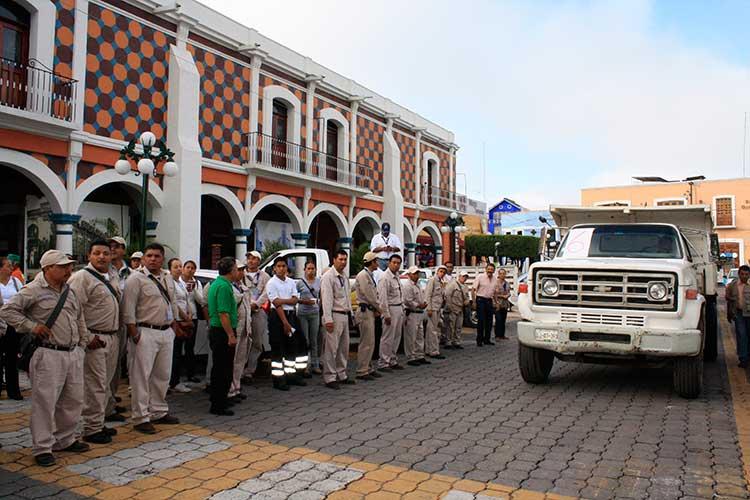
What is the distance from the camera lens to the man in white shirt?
8.42 metres

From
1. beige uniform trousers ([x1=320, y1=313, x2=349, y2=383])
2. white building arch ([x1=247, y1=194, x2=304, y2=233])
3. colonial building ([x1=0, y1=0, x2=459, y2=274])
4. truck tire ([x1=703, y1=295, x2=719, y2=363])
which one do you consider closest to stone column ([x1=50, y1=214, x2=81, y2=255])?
colonial building ([x1=0, y1=0, x2=459, y2=274])

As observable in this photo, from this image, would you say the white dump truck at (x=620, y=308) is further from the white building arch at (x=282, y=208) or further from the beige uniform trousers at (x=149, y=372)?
the white building arch at (x=282, y=208)

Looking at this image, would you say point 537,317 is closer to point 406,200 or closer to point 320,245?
point 320,245

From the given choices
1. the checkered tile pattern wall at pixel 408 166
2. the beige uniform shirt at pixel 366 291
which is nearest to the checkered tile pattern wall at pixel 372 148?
the checkered tile pattern wall at pixel 408 166

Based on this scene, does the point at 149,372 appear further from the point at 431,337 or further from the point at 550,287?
the point at 431,337

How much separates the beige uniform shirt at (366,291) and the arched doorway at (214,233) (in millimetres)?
12507

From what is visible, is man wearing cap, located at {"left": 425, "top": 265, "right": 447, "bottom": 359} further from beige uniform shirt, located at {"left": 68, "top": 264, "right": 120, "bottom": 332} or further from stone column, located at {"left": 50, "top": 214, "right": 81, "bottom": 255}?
stone column, located at {"left": 50, "top": 214, "right": 81, "bottom": 255}

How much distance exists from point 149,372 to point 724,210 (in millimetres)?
42140

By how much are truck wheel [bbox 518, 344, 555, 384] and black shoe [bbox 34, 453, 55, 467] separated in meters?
5.68

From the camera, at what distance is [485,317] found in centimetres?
1362

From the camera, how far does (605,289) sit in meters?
7.77

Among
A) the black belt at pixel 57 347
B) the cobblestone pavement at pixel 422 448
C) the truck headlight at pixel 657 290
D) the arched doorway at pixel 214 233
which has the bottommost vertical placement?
the cobblestone pavement at pixel 422 448

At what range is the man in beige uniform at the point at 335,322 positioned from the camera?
851cm

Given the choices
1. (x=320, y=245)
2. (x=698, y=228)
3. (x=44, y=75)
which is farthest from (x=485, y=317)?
(x=320, y=245)
